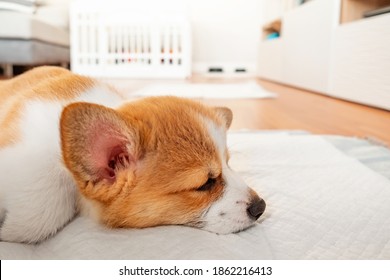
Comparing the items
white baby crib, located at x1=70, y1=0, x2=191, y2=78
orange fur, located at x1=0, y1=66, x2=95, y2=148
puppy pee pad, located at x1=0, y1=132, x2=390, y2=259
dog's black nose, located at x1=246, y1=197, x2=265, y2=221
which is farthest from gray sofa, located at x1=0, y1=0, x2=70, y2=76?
dog's black nose, located at x1=246, y1=197, x2=265, y2=221

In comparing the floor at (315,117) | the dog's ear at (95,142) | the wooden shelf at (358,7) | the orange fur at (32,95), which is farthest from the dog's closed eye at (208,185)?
the wooden shelf at (358,7)

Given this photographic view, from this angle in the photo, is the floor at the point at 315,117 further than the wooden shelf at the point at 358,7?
No

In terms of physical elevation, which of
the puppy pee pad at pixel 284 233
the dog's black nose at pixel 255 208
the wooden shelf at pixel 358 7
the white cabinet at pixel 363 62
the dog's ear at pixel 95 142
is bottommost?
the puppy pee pad at pixel 284 233

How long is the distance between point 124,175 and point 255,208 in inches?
9.3

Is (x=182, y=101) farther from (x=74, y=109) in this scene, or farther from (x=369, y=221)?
(x=369, y=221)

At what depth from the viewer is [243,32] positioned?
606 cm

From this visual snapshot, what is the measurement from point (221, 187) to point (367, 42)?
1.96 m

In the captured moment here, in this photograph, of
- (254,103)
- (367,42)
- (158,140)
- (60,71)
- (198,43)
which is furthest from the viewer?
(198,43)

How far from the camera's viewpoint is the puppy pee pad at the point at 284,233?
63cm

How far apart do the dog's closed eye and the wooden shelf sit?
2.41 metres

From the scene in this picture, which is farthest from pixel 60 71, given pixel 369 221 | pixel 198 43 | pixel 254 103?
pixel 198 43

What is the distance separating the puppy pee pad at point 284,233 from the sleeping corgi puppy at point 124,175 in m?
0.03

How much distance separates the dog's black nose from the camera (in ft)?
2.30

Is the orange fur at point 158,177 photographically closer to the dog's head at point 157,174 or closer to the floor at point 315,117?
the dog's head at point 157,174
